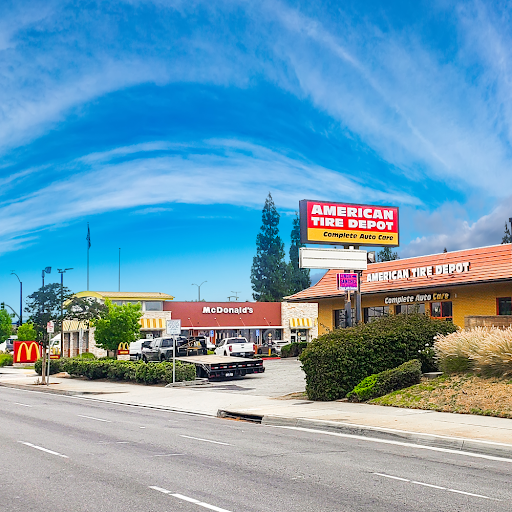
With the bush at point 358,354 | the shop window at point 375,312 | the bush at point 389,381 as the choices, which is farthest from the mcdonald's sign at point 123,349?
the bush at point 389,381

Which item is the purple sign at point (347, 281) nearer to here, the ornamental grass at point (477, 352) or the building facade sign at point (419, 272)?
the ornamental grass at point (477, 352)

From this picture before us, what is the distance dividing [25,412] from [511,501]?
1562 cm

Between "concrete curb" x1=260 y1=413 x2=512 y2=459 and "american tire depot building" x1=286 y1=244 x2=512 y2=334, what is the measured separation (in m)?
12.4

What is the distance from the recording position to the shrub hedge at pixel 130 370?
28.9 metres

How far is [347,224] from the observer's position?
2958cm

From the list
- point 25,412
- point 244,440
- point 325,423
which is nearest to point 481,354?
point 325,423

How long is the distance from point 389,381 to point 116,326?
33399mm

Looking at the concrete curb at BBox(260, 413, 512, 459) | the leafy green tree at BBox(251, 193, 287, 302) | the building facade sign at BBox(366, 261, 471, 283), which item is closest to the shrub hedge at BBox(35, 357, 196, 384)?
the concrete curb at BBox(260, 413, 512, 459)

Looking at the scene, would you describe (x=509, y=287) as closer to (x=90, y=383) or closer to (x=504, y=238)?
(x=90, y=383)

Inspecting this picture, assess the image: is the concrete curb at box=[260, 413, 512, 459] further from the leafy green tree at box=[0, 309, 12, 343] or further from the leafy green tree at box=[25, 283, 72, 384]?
the leafy green tree at box=[0, 309, 12, 343]

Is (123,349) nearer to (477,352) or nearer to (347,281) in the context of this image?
(347,281)

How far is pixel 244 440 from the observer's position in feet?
43.1

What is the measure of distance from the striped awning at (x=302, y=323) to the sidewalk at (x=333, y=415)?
42.2 m

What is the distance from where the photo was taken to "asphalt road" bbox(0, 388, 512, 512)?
750 cm
